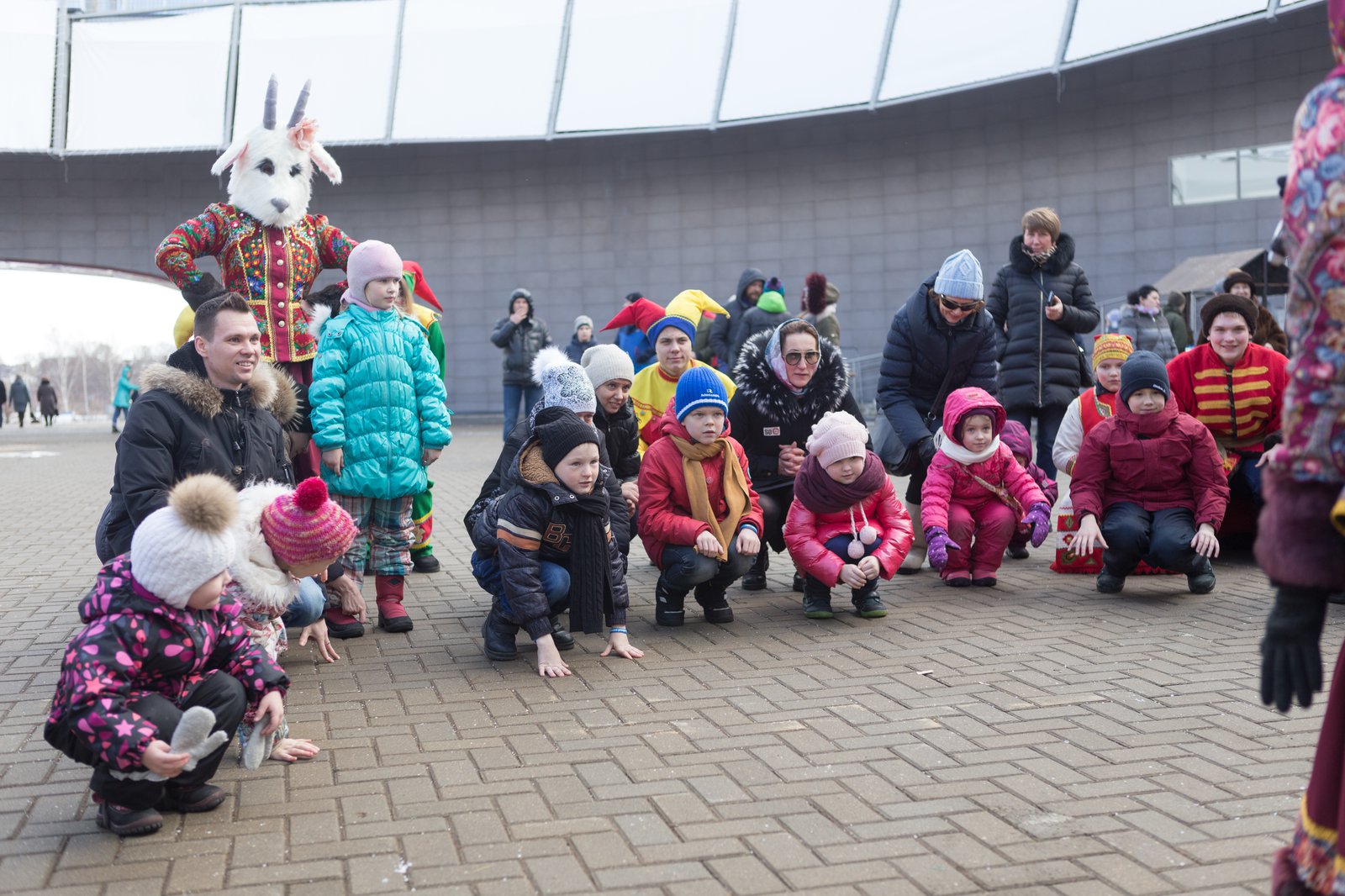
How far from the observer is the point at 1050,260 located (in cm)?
827

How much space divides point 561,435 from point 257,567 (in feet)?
4.91

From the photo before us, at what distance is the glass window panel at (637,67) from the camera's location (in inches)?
903

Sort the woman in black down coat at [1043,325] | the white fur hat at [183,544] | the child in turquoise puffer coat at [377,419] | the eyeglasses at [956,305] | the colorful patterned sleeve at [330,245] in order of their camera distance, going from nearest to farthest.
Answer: the white fur hat at [183,544], the child in turquoise puffer coat at [377,419], the colorful patterned sleeve at [330,245], the eyeglasses at [956,305], the woman in black down coat at [1043,325]

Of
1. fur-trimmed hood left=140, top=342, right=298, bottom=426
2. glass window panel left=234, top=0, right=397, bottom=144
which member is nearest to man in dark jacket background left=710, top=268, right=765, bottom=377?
fur-trimmed hood left=140, top=342, right=298, bottom=426

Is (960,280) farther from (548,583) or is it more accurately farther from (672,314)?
(548,583)

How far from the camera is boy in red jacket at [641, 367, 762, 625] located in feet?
19.2

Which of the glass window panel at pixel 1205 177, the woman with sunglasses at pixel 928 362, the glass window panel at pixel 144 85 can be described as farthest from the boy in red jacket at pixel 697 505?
the glass window panel at pixel 144 85

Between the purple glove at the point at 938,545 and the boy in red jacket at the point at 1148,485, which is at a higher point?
the boy in red jacket at the point at 1148,485

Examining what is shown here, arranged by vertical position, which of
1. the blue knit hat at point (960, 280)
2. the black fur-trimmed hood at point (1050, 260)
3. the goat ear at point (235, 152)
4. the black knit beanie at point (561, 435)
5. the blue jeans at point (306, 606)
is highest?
the goat ear at point (235, 152)

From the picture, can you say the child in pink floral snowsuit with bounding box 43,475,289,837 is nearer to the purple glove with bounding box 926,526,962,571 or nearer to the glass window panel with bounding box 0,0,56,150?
the purple glove with bounding box 926,526,962,571

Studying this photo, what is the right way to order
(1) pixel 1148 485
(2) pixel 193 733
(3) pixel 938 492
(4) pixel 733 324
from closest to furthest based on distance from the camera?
(2) pixel 193 733 → (1) pixel 1148 485 → (3) pixel 938 492 → (4) pixel 733 324

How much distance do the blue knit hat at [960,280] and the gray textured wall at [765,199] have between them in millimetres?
13814

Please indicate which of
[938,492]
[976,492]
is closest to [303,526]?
[938,492]

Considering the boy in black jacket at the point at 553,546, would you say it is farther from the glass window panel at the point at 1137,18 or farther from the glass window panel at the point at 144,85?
the glass window panel at the point at 144,85
